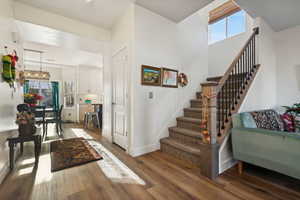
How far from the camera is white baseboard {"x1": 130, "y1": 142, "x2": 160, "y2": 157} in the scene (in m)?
2.59

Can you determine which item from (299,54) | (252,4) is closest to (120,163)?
(252,4)

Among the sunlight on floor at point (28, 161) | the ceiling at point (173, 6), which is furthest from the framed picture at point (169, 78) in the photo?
the sunlight on floor at point (28, 161)

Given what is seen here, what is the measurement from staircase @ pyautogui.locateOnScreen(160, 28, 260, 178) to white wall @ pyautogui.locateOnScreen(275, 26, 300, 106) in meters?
1.06

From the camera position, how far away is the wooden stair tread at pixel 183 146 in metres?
2.24

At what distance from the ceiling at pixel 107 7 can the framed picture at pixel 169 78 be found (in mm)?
1218

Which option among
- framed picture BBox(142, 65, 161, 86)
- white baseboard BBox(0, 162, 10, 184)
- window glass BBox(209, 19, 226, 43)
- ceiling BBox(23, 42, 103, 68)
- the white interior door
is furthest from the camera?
A: window glass BBox(209, 19, 226, 43)

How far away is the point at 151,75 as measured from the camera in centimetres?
280

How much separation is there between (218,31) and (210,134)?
181 inches

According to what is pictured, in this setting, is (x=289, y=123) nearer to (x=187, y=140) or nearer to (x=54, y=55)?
(x=187, y=140)

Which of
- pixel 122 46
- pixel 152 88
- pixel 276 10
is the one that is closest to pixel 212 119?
pixel 152 88

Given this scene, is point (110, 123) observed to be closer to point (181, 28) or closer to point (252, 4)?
point (181, 28)

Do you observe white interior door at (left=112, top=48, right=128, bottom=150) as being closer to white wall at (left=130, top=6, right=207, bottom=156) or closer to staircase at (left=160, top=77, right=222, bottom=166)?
white wall at (left=130, top=6, right=207, bottom=156)

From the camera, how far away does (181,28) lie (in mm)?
3439

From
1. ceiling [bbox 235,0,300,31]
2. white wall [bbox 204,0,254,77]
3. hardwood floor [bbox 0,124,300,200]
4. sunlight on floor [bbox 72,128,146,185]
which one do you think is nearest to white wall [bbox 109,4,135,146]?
sunlight on floor [bbox 72,128,146,185]
